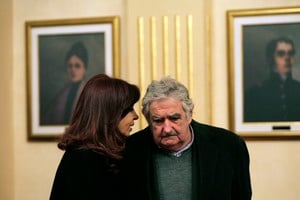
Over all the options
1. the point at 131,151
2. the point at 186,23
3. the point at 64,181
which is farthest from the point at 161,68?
the point at 64,181

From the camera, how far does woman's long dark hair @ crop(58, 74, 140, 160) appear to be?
1.81 metres

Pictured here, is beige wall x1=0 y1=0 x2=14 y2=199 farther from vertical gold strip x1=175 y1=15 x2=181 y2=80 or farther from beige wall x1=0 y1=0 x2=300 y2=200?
vertical gold strip x1=175 y1=15 x2=181 y2=80

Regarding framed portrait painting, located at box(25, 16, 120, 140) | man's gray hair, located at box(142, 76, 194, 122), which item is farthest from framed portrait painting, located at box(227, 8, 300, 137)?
man's gray hair, located at box(142, 76, 194, 122)

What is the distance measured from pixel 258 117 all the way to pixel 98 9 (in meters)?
1.43

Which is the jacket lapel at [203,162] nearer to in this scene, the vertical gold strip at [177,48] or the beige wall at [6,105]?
the vertical gold strip at [177,48]

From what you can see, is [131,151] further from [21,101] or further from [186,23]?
[21,101]

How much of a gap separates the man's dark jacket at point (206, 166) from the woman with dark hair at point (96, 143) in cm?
9

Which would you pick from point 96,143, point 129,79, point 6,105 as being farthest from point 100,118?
point 6,105

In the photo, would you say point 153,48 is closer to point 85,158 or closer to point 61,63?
point 61,63

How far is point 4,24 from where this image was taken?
3.47 m

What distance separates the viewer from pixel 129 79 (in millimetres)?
3244

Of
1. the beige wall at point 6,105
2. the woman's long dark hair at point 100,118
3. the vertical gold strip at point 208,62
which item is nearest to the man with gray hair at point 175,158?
the woman's long dark hair at point 100,118

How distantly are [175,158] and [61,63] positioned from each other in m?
1.81

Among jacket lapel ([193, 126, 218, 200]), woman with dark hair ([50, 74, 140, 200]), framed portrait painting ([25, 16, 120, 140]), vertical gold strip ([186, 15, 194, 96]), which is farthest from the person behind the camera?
framed portrait painting ([25, 16, 120, 140])
